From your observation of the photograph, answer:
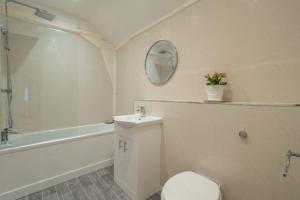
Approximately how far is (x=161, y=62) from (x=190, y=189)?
1518 millimetres

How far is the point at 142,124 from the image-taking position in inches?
61.0

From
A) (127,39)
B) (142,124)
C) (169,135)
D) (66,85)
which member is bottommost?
(169,135)

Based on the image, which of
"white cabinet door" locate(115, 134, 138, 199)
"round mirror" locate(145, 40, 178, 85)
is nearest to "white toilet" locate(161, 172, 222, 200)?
"white cabinet door" locate(115, 134, 138, 199)

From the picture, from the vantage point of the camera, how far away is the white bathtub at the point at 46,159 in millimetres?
1581

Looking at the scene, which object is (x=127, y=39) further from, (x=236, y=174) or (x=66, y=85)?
(x=236, y=174)

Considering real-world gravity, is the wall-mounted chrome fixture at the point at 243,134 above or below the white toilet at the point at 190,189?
above

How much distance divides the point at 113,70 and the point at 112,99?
637 mm

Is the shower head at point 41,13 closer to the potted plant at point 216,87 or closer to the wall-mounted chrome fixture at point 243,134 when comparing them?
the potted plant at point 216,87

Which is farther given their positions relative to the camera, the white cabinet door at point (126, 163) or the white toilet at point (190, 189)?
the white cabinet door at point (126, 163)

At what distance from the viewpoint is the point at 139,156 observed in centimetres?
154

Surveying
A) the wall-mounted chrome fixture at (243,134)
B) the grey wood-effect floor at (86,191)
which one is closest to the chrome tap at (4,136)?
the grey wood-effect floor at (86,191)

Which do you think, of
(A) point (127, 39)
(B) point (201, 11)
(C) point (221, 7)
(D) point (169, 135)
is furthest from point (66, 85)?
(C) point (221, 7)

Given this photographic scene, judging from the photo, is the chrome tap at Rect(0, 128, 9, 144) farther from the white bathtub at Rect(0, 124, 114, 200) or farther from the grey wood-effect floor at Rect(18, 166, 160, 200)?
the grey wood-effect floor at Rect(18, 166, 160, 200)

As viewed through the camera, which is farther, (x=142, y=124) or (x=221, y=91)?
(x=142, y=124)
